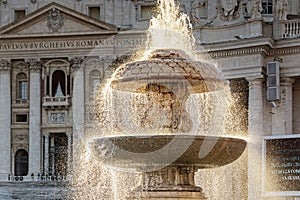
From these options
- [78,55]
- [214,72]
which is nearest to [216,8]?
[78,55]

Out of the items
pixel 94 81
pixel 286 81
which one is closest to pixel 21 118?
pixel 94 81

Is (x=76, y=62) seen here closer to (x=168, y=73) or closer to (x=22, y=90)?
(x=22, y=90)

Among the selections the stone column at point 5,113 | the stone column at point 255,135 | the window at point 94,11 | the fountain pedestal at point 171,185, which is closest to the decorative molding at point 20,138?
the stone column at point 5,113

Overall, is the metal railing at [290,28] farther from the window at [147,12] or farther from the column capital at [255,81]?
the window at [147,12]

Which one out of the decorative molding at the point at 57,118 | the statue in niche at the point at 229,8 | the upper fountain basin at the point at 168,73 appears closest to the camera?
the upper fountain basin at the point at 168,73

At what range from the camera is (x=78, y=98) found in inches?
1858

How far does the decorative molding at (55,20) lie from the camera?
47244mm

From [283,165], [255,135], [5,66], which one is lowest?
[283,165]

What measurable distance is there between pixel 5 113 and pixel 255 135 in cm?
1665

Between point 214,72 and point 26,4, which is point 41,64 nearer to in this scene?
point 26,4

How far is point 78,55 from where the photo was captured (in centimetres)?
4697

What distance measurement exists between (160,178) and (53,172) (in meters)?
30.7

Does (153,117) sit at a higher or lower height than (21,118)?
lower

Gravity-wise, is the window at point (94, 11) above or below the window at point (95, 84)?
above
